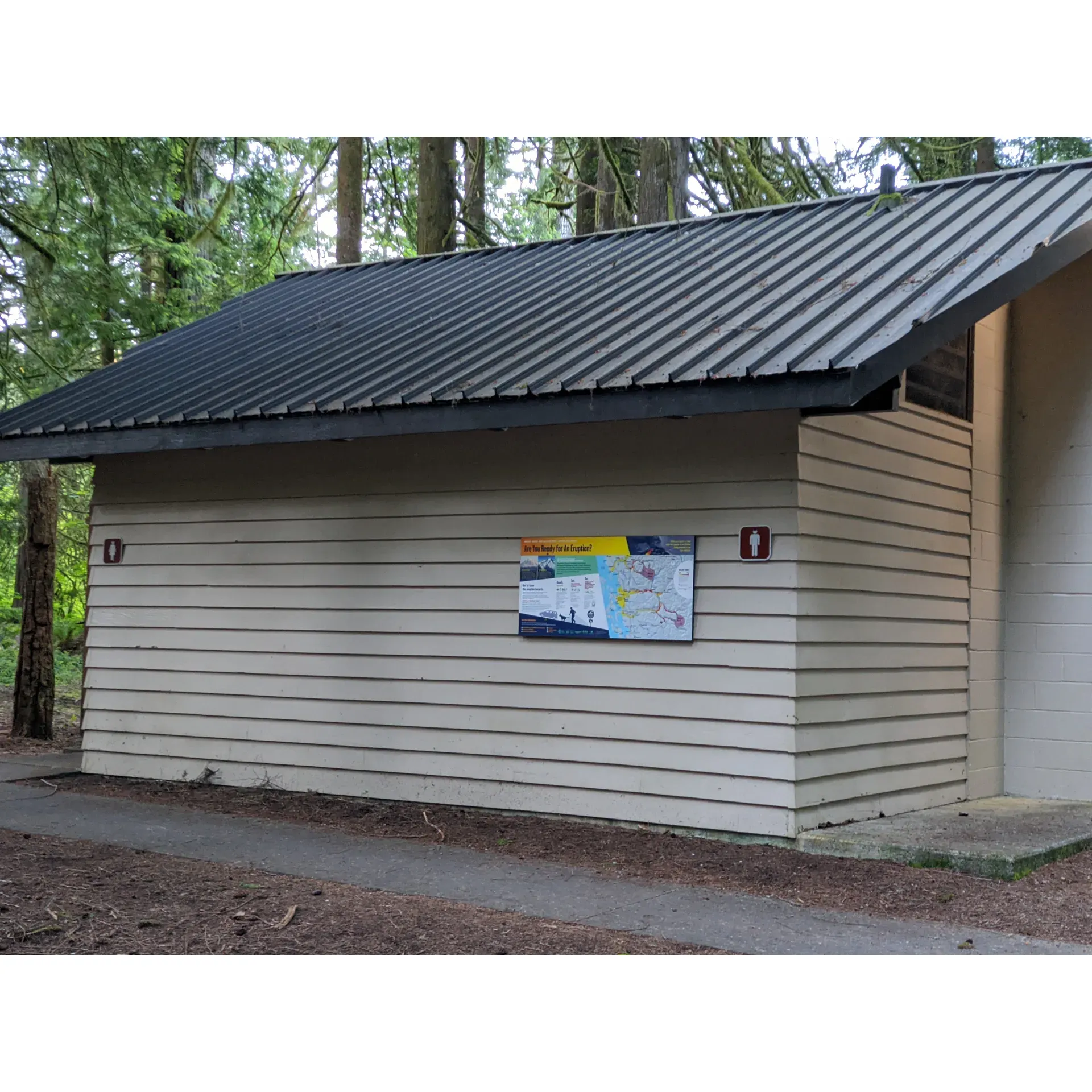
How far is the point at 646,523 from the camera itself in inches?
321

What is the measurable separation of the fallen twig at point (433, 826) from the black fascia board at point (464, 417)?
8.77ft

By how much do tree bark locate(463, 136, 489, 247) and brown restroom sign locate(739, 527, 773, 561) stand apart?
36.1 feet

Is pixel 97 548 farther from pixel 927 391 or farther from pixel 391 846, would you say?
pixel 927 391

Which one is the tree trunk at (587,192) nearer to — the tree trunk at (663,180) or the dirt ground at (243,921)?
the tree trunk at (663,180)

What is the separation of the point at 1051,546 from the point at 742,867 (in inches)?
168

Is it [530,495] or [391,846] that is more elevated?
[530,495]

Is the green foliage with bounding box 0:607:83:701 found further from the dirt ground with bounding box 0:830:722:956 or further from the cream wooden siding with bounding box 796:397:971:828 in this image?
the cream wooden siding with bounding box 796:397:971:828

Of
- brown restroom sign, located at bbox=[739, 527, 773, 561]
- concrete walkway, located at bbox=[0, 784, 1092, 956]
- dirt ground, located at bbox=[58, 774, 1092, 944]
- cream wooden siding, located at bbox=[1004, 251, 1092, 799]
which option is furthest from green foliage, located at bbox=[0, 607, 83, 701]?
cream wooden siding, located at bbox=[1004, 251, 1092, 799]

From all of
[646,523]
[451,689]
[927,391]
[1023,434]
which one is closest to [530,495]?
[646,523]

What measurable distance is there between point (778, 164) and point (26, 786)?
1181cm

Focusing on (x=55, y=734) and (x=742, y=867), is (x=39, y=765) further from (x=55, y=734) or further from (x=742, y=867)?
(x=742, y=867)

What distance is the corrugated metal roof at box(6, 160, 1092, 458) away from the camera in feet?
24.3

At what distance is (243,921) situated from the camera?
224 inches

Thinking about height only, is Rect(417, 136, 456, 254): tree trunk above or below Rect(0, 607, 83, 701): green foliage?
above
